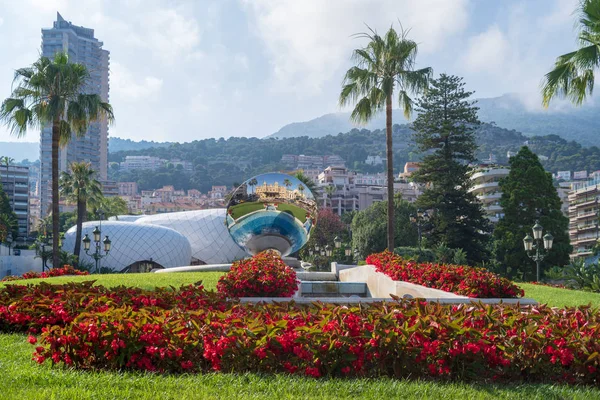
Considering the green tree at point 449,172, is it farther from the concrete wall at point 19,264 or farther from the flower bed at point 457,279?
the concrete wall at point 19,264

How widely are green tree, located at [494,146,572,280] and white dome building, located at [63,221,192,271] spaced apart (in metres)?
28.8

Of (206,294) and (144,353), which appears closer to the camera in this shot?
(144,353)

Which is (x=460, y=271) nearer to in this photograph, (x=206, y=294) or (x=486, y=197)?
(x=206, y=294)

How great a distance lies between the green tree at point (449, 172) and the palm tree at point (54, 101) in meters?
23.6

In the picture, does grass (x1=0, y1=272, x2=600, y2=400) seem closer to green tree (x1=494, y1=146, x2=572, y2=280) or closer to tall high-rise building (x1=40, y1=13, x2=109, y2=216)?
green tree (x1=494, y1=146, x2=572, y2=280)

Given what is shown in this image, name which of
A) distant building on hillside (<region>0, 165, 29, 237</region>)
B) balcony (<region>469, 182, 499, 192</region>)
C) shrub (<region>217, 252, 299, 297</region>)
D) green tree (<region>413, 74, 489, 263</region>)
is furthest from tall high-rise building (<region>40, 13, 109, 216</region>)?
shrub (<region>217, 252, 299, 297</region>)

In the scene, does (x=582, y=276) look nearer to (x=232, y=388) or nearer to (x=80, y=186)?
(x=232, y=388)

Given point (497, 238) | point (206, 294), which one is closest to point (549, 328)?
point (206, 294)

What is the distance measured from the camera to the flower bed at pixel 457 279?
33.5ft

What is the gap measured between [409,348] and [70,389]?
267 centimetres

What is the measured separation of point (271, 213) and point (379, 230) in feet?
90.7

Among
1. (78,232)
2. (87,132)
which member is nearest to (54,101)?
(78,232)

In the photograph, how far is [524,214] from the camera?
118 feet

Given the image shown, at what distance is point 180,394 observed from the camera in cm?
426
